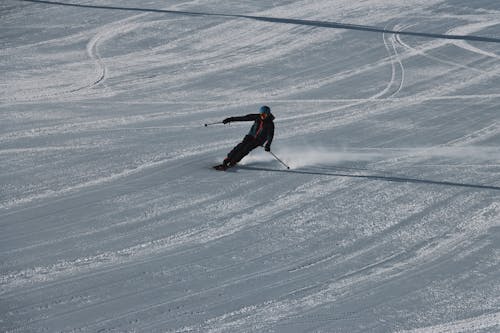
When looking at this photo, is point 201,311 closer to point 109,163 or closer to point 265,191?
point 265,191

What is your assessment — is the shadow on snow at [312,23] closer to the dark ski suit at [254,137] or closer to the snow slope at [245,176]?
the snow slope at [245,176]

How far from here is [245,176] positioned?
12031 mm

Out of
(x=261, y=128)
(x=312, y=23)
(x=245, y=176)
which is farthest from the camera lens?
(x=312, y=23)

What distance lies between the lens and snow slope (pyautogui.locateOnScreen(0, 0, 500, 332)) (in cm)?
832

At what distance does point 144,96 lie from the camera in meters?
16.0

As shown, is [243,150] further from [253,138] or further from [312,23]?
[312,23]

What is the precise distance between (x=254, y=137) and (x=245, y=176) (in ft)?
2.18

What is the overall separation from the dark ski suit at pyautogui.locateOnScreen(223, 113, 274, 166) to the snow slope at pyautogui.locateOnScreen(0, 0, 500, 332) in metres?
0.37

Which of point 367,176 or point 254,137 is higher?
point 254,137

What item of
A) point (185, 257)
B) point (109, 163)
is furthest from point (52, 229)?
point (109, 163)

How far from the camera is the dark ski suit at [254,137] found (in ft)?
40.2

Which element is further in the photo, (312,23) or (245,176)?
(312,23)

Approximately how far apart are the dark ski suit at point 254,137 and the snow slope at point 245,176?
1.23 feet

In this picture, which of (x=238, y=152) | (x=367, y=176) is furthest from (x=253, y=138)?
(x=367, y=176)
